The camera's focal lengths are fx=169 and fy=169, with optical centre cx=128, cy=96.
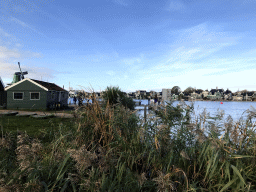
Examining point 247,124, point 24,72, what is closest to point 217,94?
point 24,72

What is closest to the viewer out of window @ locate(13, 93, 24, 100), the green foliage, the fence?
the green foliage

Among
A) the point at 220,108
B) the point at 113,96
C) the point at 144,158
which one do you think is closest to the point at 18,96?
the point at 113,96

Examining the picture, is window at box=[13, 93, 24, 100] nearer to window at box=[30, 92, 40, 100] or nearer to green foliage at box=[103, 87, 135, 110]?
window at box=[30, 92, 40, 100]

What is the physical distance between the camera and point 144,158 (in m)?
3.01

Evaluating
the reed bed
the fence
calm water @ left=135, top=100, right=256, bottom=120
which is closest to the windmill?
the fence

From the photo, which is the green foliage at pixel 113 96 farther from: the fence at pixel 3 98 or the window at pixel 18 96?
the fence at pixel 3 98

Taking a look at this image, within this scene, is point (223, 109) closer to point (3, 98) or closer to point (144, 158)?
point (144, 158)

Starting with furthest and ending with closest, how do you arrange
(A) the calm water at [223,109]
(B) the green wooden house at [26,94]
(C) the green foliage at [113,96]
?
(B) the green wooden house at [26,94], (C) the green foliage at [113,96], (A) the calm water at [223,109]

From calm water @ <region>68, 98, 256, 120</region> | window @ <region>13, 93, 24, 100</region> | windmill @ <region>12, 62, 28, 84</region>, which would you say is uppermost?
windmill @ <region>12, 62, 28, 84</region>

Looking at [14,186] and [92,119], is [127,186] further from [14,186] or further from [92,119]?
[92,119]

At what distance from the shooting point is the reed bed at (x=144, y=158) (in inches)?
80.6

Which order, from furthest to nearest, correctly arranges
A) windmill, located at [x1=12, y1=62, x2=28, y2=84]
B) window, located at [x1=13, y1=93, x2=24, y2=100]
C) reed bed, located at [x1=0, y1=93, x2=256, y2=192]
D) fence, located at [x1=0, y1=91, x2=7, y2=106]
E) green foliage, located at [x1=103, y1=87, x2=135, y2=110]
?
1. windmill, located at [x1=12, y1=62, x2=28, y2=84]
2. fence, located at [x1=0, y1=91, x2=7, y2=106]
3. window, located at [x1=13, y1=93, x2=24, y2=100]
4. green foliage, located at [x1=103, y1=87, x2=135, y2=110]
5. reed bed, located at [x1=0, y1=93, x2=256, y2=192]

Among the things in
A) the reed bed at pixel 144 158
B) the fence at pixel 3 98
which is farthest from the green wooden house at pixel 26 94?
the reed bed at pixel 144 158

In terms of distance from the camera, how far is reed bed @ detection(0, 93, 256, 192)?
205cm
